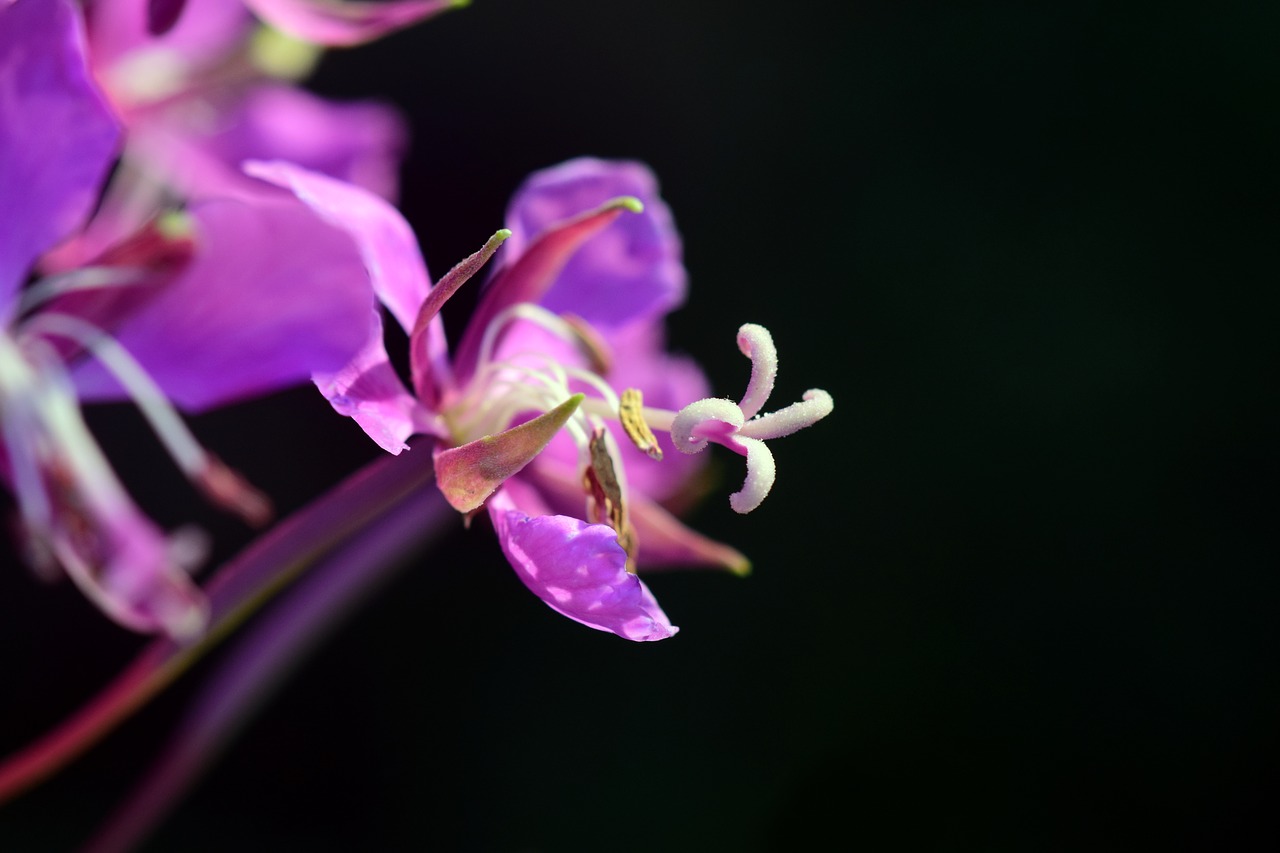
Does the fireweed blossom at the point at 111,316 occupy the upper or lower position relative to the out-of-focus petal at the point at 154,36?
lower

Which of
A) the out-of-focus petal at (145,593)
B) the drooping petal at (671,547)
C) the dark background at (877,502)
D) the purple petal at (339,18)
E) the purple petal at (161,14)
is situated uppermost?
the purple petal at (339,18)

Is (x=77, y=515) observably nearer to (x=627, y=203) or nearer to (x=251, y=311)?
(x=251, y=311)

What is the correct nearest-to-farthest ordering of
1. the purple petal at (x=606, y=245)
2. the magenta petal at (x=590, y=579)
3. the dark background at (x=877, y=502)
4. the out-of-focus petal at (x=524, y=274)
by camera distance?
the magenta petal at (x=590, y=579), the out-of-focus petal at (x=524, y=274), the purple petal at (x=606, y=245), the dark background at (x=877, y=502)

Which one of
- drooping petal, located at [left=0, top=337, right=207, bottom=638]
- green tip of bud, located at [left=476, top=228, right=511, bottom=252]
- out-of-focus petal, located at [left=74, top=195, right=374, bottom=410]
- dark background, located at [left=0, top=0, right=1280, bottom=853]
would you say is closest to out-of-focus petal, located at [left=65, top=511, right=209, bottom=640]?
drooping petal, located at [left=0, top=337, right=207, bottom=638]

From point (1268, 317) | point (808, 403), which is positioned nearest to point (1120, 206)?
point (1268, 317)

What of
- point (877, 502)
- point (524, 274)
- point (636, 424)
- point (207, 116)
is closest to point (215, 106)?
point (207, 116)

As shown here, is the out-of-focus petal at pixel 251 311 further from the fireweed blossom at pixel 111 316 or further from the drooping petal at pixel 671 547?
the drooping petal at pixel 671 547

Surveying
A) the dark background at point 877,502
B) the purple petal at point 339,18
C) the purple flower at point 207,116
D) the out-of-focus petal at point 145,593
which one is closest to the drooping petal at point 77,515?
the out-of-focus petal at point 145,593

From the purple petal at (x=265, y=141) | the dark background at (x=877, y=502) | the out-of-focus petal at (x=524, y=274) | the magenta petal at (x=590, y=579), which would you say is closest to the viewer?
the magenta petal at (x=590, y=579)
